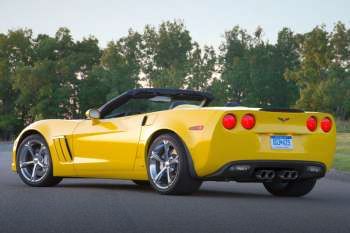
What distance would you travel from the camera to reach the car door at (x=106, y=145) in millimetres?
10430

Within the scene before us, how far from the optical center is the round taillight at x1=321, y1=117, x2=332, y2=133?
33.2 ft

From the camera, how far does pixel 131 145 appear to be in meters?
10.4

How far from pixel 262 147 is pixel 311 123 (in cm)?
83

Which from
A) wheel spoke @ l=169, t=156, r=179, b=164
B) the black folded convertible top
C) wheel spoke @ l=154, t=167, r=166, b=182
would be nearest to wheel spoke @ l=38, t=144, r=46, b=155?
the black folded convertible top

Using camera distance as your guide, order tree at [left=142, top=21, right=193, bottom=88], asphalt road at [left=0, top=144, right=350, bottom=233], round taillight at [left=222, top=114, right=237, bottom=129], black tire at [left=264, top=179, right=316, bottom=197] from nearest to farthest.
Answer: asphalt road at [left=0, top=144, right=350, bottom=233] → round taillight at [left=222, top=114, right=237, bottom=129] → black tire at [left=264, top=179, right=316, bottom=197] → tree at [left=142, top=21, right=193, bottom=88]

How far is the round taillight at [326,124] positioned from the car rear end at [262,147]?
0.18 metres

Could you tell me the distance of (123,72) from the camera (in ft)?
331

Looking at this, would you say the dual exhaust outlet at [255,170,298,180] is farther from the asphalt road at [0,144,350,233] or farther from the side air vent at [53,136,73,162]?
the side air vent at [53,136,73,162]

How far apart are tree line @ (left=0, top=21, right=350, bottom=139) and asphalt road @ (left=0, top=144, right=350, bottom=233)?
195ft

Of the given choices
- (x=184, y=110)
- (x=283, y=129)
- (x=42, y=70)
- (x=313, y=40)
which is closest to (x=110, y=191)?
(x=184, y=110)

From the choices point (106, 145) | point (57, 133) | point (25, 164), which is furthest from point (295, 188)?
point (25, 164)

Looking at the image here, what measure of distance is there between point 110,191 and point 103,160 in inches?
18.3

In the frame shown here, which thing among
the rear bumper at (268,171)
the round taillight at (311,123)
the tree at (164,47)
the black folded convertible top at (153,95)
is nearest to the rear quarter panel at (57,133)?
the black folded convertible top at (153,95)

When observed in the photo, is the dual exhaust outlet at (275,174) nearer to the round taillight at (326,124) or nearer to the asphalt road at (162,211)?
the asphalt road at (162,211)
